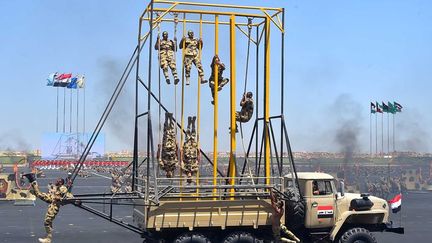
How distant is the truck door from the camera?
48.1 ft

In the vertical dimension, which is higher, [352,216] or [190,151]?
[190,151]

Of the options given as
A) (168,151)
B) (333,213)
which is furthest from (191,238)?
(333,213)

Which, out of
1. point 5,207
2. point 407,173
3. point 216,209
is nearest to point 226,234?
point 216,209

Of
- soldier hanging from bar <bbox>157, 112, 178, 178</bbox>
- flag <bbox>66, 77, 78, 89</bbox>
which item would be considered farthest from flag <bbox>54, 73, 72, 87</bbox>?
soldier hanging from bar <bbox>157, 112, 178, 178</bbox>

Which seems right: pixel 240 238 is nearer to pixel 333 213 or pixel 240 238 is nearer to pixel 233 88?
pixel 333 213

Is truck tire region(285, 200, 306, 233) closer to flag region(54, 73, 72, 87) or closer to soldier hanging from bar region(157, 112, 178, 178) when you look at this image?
soldier hanging from bar region(157, 112, 178, 178)

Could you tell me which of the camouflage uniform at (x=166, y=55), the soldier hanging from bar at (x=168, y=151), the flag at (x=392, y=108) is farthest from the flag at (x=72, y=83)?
the camouflage uniform at (x=166, y=55)

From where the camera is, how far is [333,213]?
14.8m

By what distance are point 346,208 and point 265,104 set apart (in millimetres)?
3671

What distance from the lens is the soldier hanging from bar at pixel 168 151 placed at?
54.3 feet

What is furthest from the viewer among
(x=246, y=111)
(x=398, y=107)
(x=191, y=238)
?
(x=398, y=107)

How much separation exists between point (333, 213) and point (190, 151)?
4536mm

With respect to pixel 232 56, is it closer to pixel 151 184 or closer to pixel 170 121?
pixel 170 121

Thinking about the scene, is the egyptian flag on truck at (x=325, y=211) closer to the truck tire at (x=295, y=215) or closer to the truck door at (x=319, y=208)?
the truck door at (x=319, y=208)
